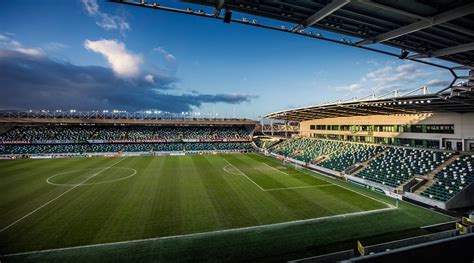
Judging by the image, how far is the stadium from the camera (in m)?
8.65

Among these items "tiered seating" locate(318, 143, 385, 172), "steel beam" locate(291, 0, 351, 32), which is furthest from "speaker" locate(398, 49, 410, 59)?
"tiered seating" locate(318, 143, 385, 172)

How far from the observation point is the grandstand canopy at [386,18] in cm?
753

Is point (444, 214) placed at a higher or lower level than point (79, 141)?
lower

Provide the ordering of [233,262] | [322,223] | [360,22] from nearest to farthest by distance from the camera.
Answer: [360,22] → [233,262] → [322,223]

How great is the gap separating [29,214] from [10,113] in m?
68.5

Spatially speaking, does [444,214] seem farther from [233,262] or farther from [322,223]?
[233,262]

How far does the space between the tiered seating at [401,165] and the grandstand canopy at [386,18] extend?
21679 mm

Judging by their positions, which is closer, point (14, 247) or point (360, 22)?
point (360, 22)

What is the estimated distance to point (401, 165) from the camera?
3112cm

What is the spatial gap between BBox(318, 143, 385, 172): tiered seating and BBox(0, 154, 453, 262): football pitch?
7426mm

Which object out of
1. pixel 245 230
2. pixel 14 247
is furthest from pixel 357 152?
pixel 14 247

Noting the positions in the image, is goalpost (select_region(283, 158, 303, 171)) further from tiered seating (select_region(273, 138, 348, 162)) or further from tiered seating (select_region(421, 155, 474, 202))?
tiered seating (select_region(421, 155, 474, 202))

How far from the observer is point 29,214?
20.4 m

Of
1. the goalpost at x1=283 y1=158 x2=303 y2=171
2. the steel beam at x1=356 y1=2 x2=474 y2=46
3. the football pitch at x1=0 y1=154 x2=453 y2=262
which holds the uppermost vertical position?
the steel beam at x1=356 y1=2 x2=474 y2=46
